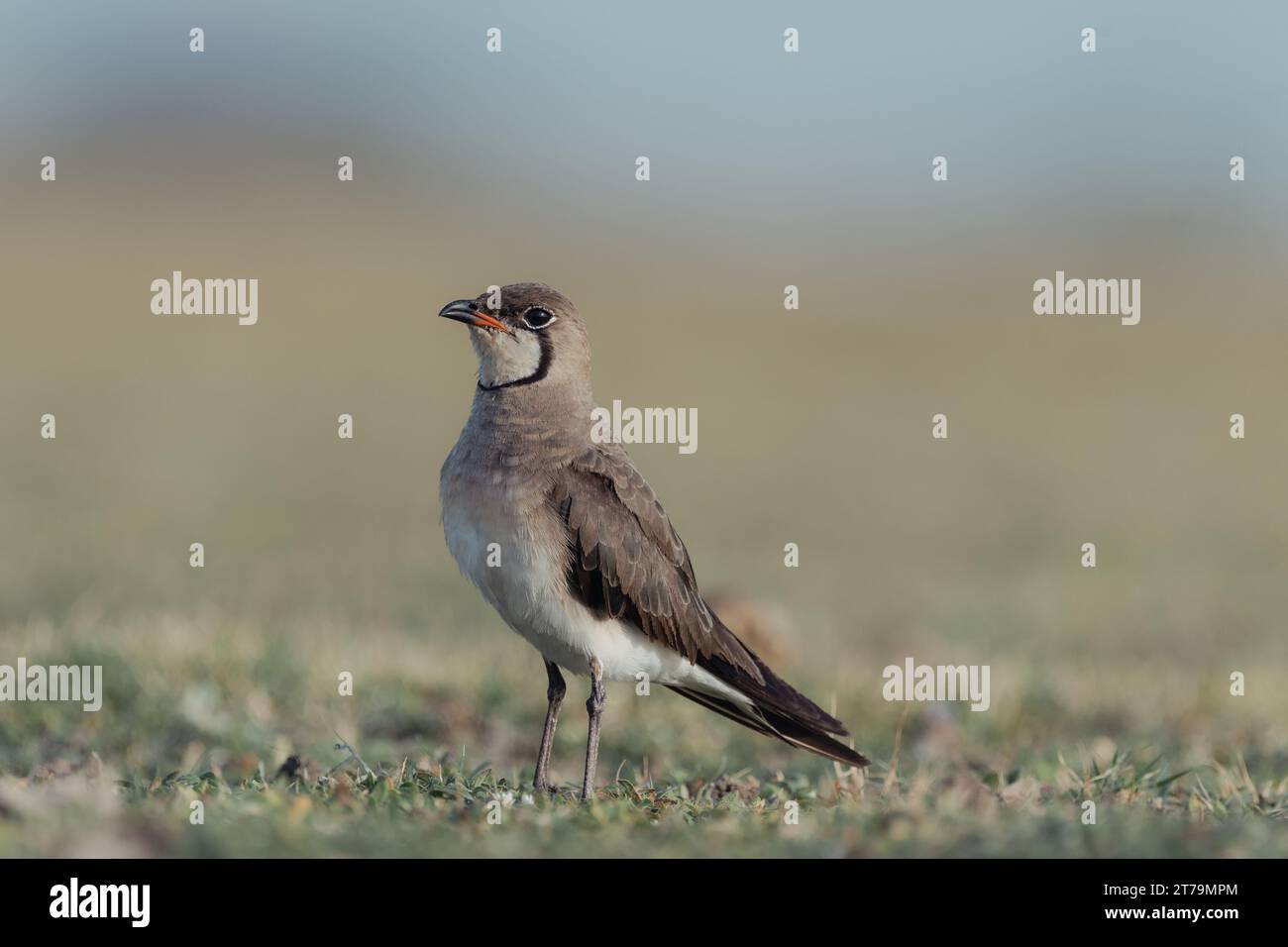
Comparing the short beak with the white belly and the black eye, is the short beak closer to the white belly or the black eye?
the black eye

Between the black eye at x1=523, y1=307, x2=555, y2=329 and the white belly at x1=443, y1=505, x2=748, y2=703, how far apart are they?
3.18 feet

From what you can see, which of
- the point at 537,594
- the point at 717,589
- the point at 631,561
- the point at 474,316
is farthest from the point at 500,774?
the point at 717,589

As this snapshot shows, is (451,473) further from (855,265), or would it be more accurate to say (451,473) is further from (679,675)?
(855,265)

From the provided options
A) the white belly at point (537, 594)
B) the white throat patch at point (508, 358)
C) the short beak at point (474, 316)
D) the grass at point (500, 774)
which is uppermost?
the short beak at point (474, 316)

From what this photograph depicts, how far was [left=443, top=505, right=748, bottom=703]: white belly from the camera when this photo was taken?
249 inches

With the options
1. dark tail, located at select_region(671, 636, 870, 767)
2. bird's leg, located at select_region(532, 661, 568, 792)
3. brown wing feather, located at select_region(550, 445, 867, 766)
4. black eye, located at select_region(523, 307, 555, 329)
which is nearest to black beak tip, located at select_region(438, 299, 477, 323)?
black eye, located at select_region(523, 307, 555, 329)

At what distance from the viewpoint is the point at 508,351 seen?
687cm

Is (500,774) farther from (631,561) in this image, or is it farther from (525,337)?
(525,337)

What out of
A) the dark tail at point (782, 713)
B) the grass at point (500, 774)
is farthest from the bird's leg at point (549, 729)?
the dark tail at point (782, 713)

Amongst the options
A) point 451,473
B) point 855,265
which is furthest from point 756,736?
point 855,265

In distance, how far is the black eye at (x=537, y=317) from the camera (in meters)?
6.95

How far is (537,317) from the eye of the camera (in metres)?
6.96

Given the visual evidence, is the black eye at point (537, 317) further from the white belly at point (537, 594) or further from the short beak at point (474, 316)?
the white belly at point (537, 594)
